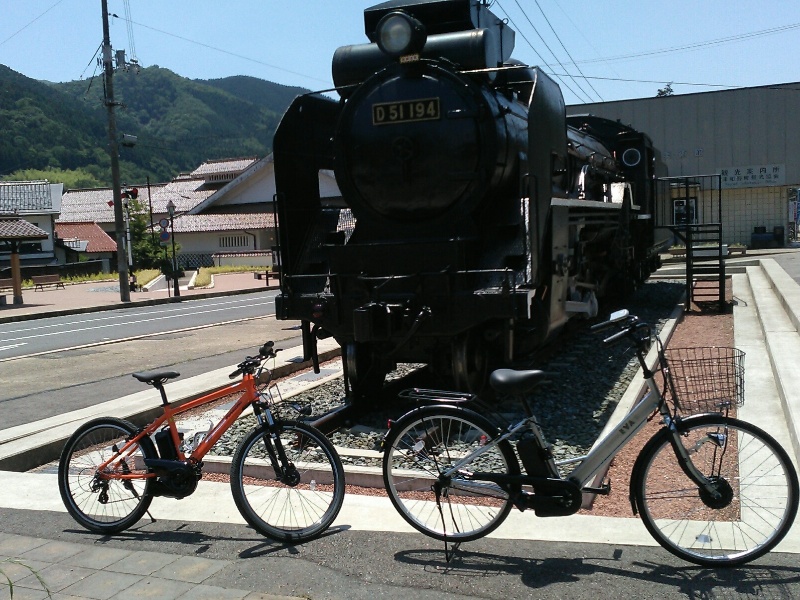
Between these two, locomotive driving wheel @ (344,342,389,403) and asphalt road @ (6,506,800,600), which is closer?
asphalt road @ (6,506,800,600)

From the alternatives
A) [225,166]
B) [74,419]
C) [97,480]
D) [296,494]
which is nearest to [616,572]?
[296,494]

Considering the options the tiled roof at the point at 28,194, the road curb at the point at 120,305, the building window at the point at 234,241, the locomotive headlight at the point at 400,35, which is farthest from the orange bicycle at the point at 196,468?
the building window at the point at 234,241

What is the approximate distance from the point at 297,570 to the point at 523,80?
17.0 feet

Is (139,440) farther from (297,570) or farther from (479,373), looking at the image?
(479,373)

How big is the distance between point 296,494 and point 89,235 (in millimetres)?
55995

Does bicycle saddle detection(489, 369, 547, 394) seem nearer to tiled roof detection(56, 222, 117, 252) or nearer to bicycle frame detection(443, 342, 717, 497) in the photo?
bicycle frame detection(443, 342, 717, 497)

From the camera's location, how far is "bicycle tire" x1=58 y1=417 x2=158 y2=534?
16.3 feet

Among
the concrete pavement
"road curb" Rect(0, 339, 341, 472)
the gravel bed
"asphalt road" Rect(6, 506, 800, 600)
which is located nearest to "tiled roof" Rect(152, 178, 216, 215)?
"road curb" Rect(0, 339, 341, 472)

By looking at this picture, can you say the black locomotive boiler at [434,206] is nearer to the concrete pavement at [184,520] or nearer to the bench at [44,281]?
the concrete pavement at [184,520]

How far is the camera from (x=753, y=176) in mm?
36469

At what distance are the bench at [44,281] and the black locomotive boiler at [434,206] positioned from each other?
32.1 meters

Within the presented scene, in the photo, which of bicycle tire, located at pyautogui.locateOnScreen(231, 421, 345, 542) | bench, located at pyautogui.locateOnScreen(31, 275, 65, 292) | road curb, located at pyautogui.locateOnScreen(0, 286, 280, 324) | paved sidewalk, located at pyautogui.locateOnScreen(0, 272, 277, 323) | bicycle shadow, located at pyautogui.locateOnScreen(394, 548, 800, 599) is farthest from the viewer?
bench, located at pyautogui.locateOnScreen(31, 275, 65, 292)

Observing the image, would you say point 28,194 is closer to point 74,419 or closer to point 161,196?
point 161,196

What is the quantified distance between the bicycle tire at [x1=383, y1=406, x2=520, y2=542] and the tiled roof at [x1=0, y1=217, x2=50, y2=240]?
23.6 metres
